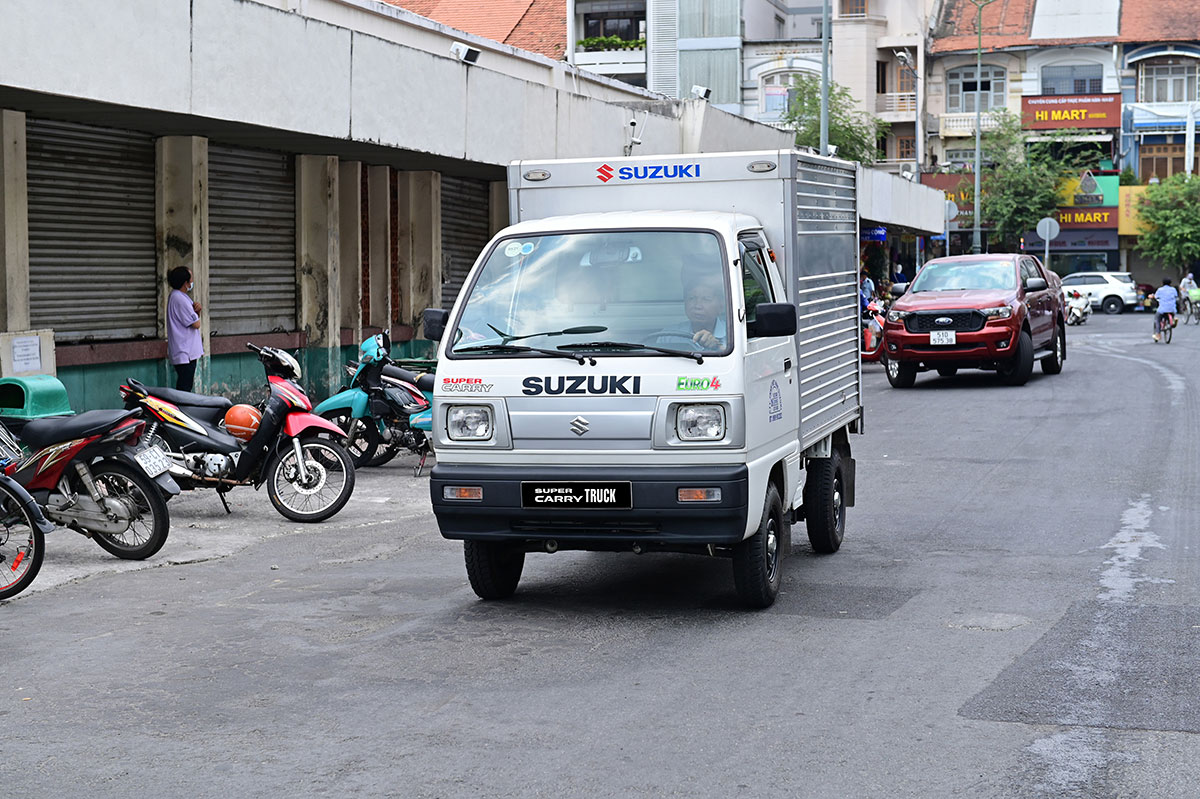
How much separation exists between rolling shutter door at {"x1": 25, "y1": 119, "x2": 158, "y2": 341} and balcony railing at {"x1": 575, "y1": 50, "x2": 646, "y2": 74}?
51235mm

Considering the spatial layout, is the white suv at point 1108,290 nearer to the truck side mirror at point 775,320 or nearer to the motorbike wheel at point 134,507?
the motorbike wheel at point 134,507

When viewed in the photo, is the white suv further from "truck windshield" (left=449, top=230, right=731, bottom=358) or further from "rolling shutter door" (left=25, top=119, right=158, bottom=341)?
"truck windshield" (left=449, top=230, right=731, bottom=358)

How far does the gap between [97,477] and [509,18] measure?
60.4 metres

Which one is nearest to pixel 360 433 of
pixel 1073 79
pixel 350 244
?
pixel 350 244

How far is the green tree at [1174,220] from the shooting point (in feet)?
214

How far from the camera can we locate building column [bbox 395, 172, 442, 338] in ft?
72.0

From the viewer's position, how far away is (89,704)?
20.3 ft

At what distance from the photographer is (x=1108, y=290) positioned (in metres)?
58.7

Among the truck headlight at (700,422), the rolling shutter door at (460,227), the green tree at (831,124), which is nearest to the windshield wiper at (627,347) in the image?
the truck headlight at (700,422)

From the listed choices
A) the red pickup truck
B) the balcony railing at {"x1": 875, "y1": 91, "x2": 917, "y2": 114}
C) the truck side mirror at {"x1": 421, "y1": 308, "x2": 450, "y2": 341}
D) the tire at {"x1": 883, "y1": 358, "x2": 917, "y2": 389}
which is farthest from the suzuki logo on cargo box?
the balcony railing at {"x1": 875, "y1": 91, "x2": 917, "y2": 114}

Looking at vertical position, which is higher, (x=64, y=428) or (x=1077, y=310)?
(x=1077, y=310)

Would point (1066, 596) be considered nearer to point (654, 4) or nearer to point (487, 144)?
point (487, 144)

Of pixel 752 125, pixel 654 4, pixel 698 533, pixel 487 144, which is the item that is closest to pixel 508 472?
pixel 698 533

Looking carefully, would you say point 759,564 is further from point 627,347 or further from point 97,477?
point 97,477
